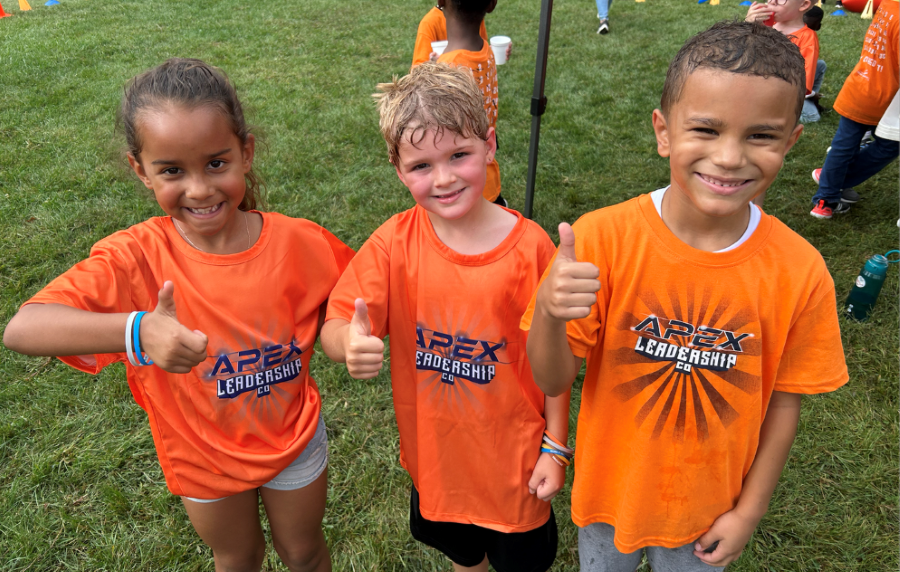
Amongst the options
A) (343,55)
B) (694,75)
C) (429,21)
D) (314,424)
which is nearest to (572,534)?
(314,424)

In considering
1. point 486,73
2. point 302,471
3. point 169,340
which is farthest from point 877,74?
point 169,340

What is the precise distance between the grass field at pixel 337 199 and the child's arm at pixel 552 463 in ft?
3.19

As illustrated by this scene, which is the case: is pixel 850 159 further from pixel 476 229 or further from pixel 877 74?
pixel 476 229

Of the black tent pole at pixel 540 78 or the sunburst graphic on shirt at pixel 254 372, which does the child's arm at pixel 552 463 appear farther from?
the black tent pole at pixel 540 78

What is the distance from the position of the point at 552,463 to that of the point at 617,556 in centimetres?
35

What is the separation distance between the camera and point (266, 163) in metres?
5.57

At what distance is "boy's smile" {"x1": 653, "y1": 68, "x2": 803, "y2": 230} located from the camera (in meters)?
1.25

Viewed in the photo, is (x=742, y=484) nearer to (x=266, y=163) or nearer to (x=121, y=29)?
(x=266, y=163)

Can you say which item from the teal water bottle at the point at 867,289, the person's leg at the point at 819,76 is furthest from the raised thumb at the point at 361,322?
the person's leg at the point at 819,76

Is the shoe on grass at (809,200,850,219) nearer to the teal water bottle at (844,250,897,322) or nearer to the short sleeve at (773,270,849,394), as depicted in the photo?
the teal water bottle at (844,250,897,322)

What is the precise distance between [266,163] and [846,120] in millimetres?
4813

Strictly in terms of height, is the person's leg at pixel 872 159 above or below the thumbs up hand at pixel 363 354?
below

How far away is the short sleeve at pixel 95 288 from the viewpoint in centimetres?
143

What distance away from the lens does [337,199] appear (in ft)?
16.8
